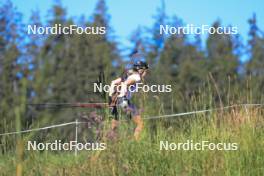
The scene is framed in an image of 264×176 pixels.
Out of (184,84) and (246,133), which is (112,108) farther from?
(184,84)

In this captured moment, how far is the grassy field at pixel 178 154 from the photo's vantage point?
378 cm

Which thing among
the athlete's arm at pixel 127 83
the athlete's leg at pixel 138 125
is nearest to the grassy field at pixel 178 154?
the athlete's leg at pixel 138 125

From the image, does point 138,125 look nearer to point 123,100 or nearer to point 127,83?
point 123,100

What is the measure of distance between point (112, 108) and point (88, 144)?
21.0 inches

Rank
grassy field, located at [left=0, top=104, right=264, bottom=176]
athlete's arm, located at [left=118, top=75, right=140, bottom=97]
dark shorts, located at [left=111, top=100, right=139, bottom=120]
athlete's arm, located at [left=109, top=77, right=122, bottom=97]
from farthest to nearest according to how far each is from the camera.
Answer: athlete's arm, located at [left=118, top=75, right=140, bottom=97], dark shorts, located at [left=111, top=100, right=139, bottom=120], athlete's arm, located at [left=109, top=77, right=122, bottom=97], grassy field, located at [left=0, top=104, right=264, bottom=176]

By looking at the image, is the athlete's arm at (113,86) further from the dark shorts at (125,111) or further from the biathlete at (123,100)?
the dark shorts at (125,111)

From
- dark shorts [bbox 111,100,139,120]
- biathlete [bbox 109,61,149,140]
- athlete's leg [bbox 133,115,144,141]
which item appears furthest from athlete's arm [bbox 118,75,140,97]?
athlete's leg [bbox 133,115,144,141]

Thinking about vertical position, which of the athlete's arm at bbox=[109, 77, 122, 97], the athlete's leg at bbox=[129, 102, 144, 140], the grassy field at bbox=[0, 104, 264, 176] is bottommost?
the grassy field at bbox=[0, 104, 264, 176]

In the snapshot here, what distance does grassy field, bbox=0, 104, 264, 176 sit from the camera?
12.4ft

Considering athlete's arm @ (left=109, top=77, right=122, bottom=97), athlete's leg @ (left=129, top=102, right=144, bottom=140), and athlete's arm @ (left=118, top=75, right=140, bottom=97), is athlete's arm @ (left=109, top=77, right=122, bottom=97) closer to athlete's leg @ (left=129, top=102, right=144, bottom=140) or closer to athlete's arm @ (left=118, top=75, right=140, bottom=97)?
athlete's arm @ (left=118, top=75, right=140, bottom=97)

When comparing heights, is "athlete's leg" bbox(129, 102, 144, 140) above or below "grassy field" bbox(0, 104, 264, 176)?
above

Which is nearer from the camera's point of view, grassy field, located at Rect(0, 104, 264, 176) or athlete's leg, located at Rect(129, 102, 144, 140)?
grassy field, located at Rect(0, 104, 264, 176)

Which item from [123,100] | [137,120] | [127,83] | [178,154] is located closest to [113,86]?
[123,100]

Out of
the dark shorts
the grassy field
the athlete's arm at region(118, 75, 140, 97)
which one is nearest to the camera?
the grassy field
